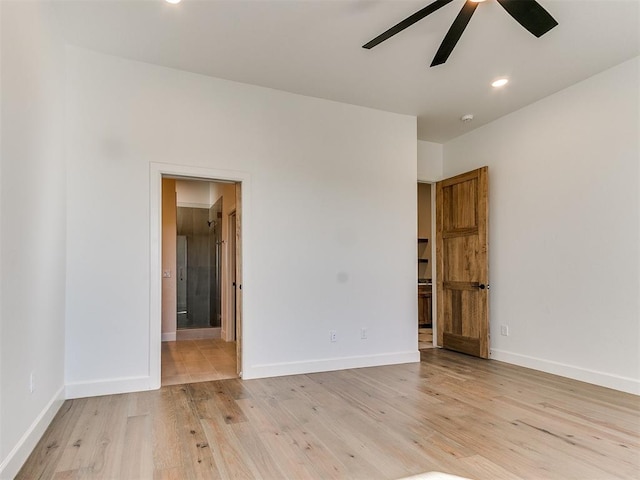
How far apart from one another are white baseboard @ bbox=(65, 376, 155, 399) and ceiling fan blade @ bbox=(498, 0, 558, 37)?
12.8 ft

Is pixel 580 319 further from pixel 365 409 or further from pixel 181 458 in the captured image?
pixel 181 458

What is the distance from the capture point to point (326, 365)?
424 cm

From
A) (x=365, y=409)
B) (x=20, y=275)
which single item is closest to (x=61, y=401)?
(x=20, y=275)

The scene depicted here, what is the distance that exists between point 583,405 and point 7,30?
458cm

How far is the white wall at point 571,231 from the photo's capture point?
3.53 meters

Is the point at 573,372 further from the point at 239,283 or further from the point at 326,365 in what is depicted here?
the point at 239,283

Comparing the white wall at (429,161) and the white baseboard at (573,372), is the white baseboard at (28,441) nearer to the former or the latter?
the white baseboard at (573,372)

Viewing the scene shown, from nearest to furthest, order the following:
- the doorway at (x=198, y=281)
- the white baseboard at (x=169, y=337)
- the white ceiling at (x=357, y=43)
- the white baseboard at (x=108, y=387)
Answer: the white ceiling at (x=357, y=43) < the white baseboard at (x=108, y=387) < the doorway at (x=198, y=281) < the white baseboard at (x=169, y=337)

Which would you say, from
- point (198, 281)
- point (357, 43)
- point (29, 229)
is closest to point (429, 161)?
point (357, 43)

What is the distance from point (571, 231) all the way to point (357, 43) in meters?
2.82

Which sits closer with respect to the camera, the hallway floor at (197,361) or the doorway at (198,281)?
the hallway floor at (197,361)

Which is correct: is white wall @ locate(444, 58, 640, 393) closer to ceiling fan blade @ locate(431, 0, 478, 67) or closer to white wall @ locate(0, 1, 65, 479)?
ceiling fan blade @ locate(431, 0, 478, 67)

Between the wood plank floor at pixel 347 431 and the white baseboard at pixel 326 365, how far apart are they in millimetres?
144

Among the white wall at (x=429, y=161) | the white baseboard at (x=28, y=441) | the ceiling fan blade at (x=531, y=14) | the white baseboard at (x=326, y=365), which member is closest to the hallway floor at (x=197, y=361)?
the white baseboard at (x=326, y=365)
